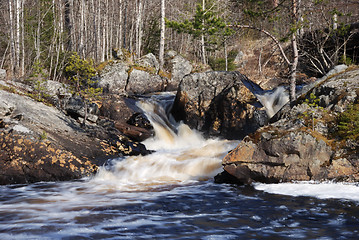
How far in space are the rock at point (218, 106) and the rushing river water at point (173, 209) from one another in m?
4.15

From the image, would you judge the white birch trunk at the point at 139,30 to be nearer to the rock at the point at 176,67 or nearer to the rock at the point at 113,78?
the rock at the point at 176,67

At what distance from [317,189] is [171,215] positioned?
115 inches

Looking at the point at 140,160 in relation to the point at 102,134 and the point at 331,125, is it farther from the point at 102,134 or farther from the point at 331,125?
the point at 331,125

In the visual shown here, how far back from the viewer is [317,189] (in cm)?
537

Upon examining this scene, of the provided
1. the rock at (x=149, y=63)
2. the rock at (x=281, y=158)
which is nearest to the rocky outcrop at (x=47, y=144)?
the rock at (x=281, y=158)

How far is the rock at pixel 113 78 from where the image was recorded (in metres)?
18.3

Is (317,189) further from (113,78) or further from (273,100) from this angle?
(113,78)

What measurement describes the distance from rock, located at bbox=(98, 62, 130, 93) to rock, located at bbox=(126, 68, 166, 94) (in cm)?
40

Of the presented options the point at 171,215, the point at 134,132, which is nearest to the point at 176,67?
the point at 134,132

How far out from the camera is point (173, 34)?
36500mm

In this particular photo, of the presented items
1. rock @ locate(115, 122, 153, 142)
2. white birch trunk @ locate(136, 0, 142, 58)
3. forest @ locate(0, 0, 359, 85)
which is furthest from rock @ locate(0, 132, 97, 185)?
white birch trunk @ locate(136, 0, 142, 58)

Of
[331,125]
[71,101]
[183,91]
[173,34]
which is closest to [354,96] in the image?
[331,125]

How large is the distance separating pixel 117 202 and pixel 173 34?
33790 mm

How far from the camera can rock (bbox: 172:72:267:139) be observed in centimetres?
1128
